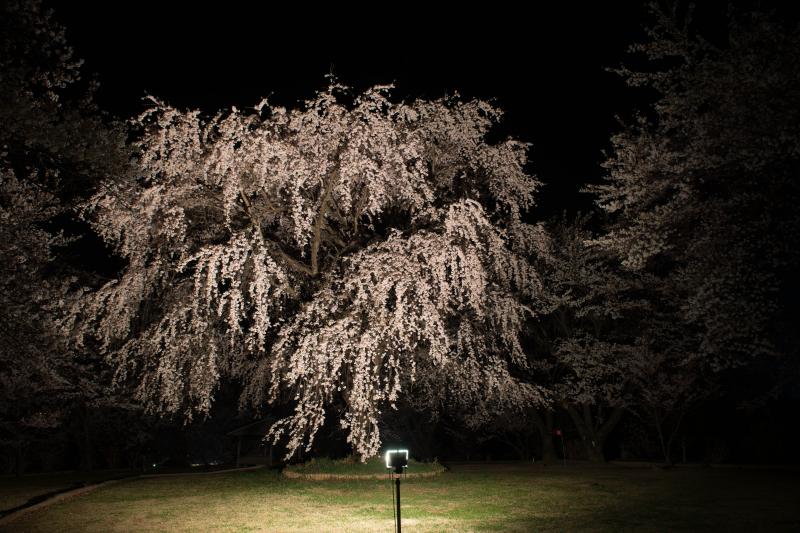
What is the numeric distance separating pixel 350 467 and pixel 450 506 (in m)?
6.34

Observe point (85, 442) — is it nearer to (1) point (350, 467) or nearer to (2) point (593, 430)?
(1) point (350, 467)

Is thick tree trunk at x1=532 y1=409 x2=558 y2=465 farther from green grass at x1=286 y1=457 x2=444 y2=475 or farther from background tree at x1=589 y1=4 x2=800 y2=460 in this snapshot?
background tree at x1=589 y1=4 x2=800 y2=460

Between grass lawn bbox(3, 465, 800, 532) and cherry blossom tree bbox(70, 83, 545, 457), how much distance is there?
162 centimetres

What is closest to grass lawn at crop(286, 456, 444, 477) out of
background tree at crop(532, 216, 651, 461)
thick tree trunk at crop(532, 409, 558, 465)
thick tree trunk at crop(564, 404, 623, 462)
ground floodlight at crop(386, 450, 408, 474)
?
background tree at crop(532, 216, 651, 461)

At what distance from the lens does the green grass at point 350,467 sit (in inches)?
664

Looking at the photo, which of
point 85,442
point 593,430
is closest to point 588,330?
point 593,430

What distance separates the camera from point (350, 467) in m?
17.2

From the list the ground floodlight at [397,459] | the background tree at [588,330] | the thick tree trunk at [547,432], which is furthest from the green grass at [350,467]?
the thick tree trunk at [547,432]

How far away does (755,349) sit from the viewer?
1194 centimetres

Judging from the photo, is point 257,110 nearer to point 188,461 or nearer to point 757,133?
point 757,133

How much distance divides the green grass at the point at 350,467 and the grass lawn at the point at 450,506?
83 cm

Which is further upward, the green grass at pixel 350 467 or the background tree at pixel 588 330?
the background tree at pixel 588 330

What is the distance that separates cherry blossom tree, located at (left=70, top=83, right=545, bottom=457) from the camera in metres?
13.2

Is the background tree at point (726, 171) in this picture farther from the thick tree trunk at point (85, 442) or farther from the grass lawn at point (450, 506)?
the thick tree trunk at point (85, 442)
